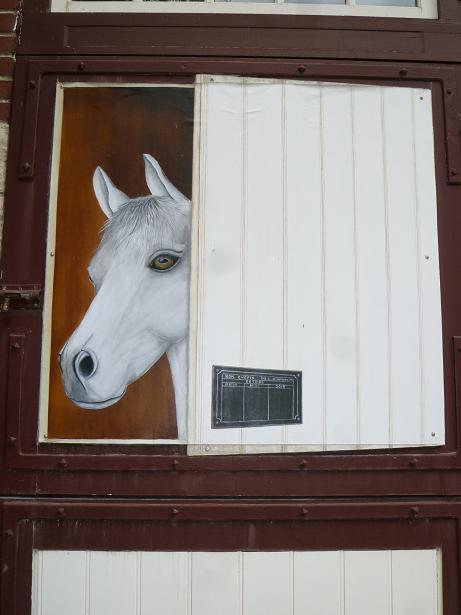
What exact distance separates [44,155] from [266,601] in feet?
6.09

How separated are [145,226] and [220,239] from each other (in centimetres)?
29

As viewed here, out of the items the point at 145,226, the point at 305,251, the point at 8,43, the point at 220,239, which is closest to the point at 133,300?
the point at 145,226

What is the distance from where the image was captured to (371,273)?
2412mm

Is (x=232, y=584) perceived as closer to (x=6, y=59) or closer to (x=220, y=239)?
(x=220, y=239)

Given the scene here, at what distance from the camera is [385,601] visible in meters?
2.32

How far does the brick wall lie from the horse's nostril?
77 cm

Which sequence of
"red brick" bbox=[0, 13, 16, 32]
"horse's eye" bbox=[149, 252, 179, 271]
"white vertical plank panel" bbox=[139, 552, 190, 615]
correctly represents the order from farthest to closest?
1. "red brick" bbox=[0, 13, 16, 32]
2. "horse's eye" bbox=[149, 252, 179, 271]
3. "white vertical plank panel" bbox=[139, 552, 190, 615]

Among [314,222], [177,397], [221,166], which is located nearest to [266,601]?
[177,397]

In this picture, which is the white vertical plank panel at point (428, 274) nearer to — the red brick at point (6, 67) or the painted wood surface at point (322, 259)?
the painted wood surface at point (322, 259)

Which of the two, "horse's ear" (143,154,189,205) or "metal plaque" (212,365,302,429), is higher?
"horse's ear" (143,154,189,205)

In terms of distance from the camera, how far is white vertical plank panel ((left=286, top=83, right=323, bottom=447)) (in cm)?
236

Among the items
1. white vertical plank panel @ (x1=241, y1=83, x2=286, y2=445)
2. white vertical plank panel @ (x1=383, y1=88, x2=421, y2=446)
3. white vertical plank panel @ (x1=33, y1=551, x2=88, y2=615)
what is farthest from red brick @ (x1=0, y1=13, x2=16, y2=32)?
white vertical plank panel @ (x1=33, y1=551, x2=88, y2=615)

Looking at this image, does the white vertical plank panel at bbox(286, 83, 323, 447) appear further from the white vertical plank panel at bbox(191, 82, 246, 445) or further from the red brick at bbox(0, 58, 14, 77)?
the red brick at bbox(0, 58, 14, 77)

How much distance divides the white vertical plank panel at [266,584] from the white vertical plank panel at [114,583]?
0.40m
